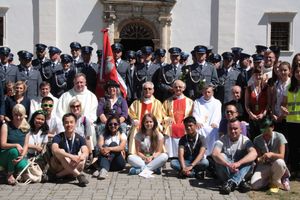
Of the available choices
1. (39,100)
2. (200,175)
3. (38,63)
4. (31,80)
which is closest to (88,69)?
(38,63)

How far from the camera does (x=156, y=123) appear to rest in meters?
9.05

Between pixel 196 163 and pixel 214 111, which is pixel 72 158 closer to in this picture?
pixel 196 163

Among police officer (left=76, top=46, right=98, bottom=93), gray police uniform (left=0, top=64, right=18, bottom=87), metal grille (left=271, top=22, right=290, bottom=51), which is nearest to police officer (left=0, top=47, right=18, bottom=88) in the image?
gray police uniform (left=0, top=64, right=18, bottom=87)

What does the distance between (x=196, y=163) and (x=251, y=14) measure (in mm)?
11691

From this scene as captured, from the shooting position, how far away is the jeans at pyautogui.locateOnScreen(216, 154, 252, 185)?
762 centimetres

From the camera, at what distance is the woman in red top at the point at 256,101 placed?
9062mm

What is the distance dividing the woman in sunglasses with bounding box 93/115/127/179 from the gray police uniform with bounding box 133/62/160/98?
2519mm

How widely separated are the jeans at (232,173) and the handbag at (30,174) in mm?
2836

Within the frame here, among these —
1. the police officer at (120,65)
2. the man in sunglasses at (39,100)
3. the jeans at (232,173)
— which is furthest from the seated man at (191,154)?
the police officer at (120,65)

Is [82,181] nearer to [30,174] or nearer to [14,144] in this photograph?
[30,174]

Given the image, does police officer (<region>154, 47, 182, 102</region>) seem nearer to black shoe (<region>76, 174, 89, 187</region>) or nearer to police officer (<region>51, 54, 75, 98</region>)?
police officer (<region>51, 54, 75, 98</region>)

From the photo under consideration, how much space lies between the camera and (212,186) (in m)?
7.88

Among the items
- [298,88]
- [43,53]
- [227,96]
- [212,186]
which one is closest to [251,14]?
[227,96]

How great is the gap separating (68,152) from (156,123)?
1.77 metres
